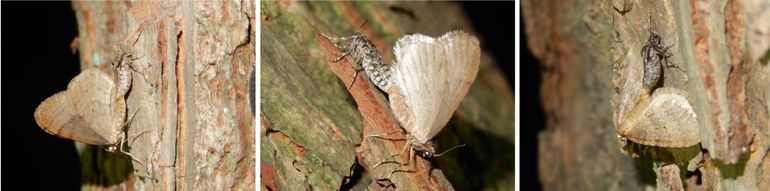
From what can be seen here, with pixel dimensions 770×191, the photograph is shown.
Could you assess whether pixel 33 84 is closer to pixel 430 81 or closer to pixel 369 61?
pixel 369 61

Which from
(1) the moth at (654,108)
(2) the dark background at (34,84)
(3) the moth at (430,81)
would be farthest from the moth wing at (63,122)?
(1) the moth at (654,108)

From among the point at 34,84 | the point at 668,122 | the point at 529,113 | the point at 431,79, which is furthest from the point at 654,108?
the point at 34,84

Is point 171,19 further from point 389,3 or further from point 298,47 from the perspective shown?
point 389,3

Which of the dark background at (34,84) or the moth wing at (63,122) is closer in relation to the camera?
the moth wing at (63,122)

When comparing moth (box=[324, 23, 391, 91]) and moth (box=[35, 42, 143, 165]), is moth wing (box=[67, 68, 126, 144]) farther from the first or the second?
moth (box=[324, 23, 391, 91])

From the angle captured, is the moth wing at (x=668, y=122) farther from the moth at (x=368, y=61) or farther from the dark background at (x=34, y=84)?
the dark background at (x=34, y=84)

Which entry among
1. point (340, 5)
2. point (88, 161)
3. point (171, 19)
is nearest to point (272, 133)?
point (171, 19)

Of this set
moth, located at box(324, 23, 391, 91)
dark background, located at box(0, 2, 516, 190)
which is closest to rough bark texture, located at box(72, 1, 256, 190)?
moth, located at box(324, 23, 391, 91)
